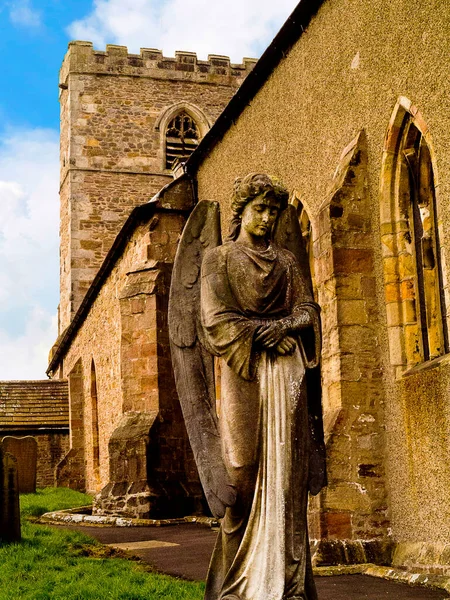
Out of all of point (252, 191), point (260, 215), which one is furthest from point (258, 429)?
point (252, 191)

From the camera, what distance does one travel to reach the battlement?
30.2m

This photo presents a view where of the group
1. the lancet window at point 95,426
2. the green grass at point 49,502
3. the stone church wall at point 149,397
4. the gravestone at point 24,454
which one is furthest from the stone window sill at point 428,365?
the lancet window at point 95,426

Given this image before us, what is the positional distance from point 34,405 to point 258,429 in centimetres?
2378

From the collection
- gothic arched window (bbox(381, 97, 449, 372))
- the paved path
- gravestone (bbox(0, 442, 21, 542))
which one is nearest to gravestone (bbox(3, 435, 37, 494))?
the paved path

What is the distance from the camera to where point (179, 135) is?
30.6m

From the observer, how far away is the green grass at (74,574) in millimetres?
6699

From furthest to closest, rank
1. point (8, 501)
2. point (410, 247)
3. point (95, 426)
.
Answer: point (95, 426) < point (8, 501) < point (410, 247)

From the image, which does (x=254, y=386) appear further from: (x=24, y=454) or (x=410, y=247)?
(x=24, y=454)

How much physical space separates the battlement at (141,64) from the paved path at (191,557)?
20.4 metres

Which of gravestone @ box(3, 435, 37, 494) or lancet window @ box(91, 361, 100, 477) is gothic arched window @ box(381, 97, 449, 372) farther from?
lancet window @ box(91, 361, 100, 477)

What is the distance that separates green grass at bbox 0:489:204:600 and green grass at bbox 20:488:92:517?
460 centimetres

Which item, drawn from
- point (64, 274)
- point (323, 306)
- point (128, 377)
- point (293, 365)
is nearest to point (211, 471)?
point (293, 365)

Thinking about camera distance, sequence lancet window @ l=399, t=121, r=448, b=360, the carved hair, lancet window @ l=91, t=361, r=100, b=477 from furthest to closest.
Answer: lancet window @ l=91, t=361, r=100, b=477 < lancet window @ l=399, t=121, r=448, b=360 < the carved hair

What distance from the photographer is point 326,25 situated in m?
10.6
